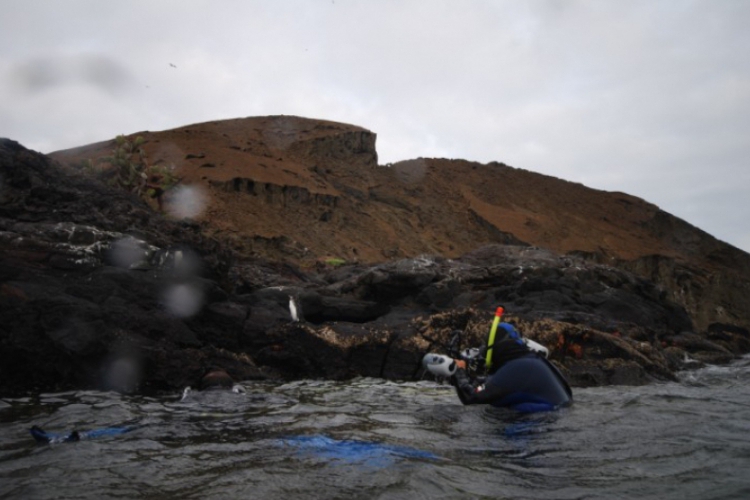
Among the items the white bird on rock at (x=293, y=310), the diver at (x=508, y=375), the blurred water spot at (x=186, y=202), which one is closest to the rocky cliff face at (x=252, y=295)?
the white bird on rock at (x=293, y=310)

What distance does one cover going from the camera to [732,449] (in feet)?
15.1

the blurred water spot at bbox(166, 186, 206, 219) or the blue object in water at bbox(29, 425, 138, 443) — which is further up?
the blurred water spot at bbox(166, 186, 206, 219)

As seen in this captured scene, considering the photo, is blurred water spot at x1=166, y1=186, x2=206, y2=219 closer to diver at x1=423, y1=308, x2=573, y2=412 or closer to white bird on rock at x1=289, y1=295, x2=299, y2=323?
white bird on rock at x1=289, y1=295, x2=299, y2=323

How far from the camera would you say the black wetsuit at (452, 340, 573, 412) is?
6.14 metres

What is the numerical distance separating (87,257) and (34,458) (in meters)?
5.64

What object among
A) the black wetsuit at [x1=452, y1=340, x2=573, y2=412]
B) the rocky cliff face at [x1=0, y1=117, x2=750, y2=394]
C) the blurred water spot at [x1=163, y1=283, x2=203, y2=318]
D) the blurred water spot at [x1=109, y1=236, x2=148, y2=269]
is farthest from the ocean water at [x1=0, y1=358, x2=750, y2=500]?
the blurred water spot at [x1=109, y1=236, x2=148, y2=269]

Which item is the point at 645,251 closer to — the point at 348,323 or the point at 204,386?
the point at 348,323

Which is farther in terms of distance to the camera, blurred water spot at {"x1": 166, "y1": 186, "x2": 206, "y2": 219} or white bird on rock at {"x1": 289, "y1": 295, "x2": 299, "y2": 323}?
blurred water spot at {"x1": 166, "y1": 186, "x2": 206, "y2": 219}

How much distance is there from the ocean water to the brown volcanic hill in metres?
18.8

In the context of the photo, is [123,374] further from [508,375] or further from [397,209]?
[397,209]

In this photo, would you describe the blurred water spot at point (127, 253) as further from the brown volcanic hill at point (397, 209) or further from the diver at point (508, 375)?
the brown volcanic hill at point (397, 209)

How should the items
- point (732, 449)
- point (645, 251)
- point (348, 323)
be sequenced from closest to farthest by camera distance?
point (732, 449), point (348, 323), point (645, 251)

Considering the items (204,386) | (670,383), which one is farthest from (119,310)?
(670,383)

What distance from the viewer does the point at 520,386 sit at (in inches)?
241
